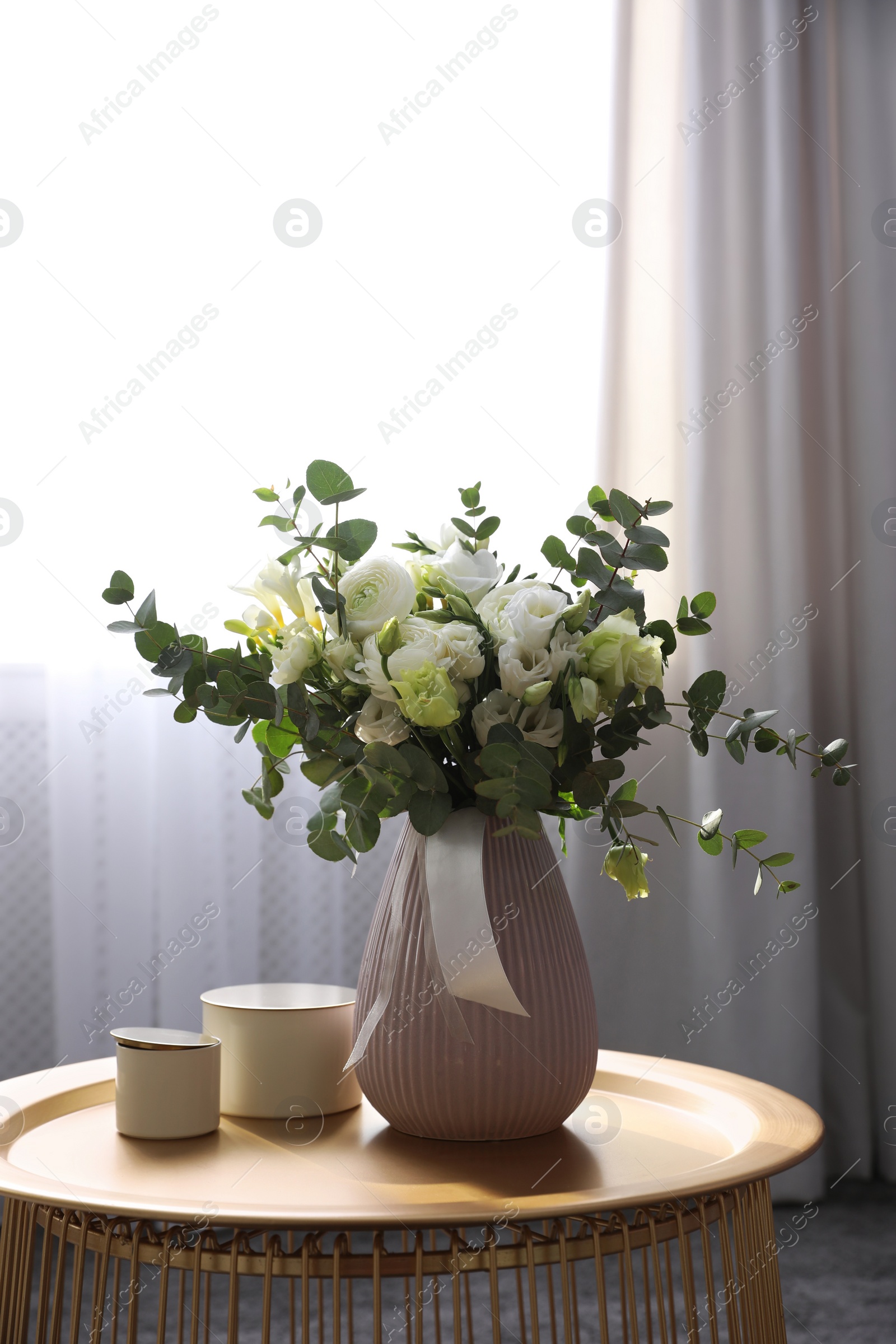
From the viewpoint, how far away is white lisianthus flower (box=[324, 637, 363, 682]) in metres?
0.75

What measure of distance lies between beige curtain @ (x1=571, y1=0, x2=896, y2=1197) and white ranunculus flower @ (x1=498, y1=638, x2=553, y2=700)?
1.18 metres

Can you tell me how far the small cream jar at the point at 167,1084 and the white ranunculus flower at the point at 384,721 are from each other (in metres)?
0.27

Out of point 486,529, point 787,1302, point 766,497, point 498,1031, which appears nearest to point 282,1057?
point 498,1031

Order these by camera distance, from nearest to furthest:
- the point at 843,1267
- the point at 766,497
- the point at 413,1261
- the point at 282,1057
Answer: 1. the point at 413,1261
2. the point at 282,1057
3. the point at 843,1267
4. the point at 766,497

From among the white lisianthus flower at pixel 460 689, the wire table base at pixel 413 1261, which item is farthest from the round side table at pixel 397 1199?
the white lisianthus flower at pixel 460 689

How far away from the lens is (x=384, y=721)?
2.50 feet

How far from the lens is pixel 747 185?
1.97 m

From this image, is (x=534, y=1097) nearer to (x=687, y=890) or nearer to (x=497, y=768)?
(x=497, y=768)

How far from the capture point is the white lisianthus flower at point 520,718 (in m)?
0.75

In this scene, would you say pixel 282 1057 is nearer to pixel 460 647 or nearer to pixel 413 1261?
pixel 413 1261

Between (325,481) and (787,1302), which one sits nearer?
(325,481)

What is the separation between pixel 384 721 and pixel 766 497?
139 centimetres

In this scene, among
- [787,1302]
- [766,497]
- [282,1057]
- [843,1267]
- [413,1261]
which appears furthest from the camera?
[766,497]

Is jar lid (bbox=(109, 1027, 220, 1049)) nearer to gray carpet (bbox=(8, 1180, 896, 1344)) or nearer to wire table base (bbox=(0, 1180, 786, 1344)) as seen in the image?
wire table base (bbox=(0, 1180, 786, 1344))
